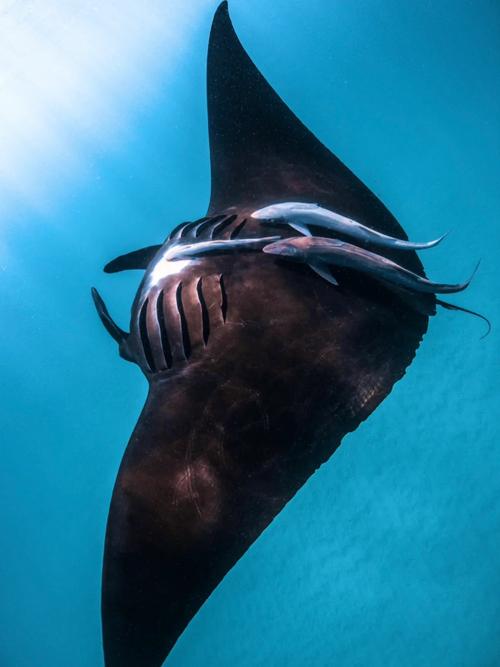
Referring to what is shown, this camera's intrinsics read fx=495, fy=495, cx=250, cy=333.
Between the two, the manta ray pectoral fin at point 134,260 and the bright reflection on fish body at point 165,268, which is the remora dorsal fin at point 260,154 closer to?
the manta ray pectoral fin at point 134,260

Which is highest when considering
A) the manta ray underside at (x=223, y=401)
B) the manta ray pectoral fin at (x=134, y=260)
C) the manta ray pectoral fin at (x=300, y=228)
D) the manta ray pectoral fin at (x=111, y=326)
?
the manta ray pectoral fin at (x=134, y=260)

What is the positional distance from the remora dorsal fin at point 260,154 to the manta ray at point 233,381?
13.8 inches

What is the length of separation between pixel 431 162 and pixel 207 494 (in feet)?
37.2

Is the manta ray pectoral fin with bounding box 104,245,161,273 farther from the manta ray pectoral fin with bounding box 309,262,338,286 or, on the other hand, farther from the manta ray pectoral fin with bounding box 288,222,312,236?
the manta ray pectoral fin with bounding box 309,262,338,286

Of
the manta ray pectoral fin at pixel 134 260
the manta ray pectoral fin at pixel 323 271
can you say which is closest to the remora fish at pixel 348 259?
the manta ray pectoral fin at pixel 323 271

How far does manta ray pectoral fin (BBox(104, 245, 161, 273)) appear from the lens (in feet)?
13.2

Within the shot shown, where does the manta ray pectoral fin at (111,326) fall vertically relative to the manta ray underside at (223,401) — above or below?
above

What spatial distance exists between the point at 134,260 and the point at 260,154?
135 centimetres

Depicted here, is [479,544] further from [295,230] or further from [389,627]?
[295,230]

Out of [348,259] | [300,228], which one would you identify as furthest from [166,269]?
[348,259]

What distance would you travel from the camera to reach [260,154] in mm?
4004

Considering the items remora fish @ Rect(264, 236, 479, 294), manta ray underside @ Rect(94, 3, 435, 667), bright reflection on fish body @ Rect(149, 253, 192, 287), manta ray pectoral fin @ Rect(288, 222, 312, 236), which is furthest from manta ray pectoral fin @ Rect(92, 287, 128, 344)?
manta ray pectoral fin @ Rect(288, 222, 312, 236)

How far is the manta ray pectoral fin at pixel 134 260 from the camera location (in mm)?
4031

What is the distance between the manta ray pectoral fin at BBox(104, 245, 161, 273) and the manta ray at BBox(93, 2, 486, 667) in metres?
0.93
